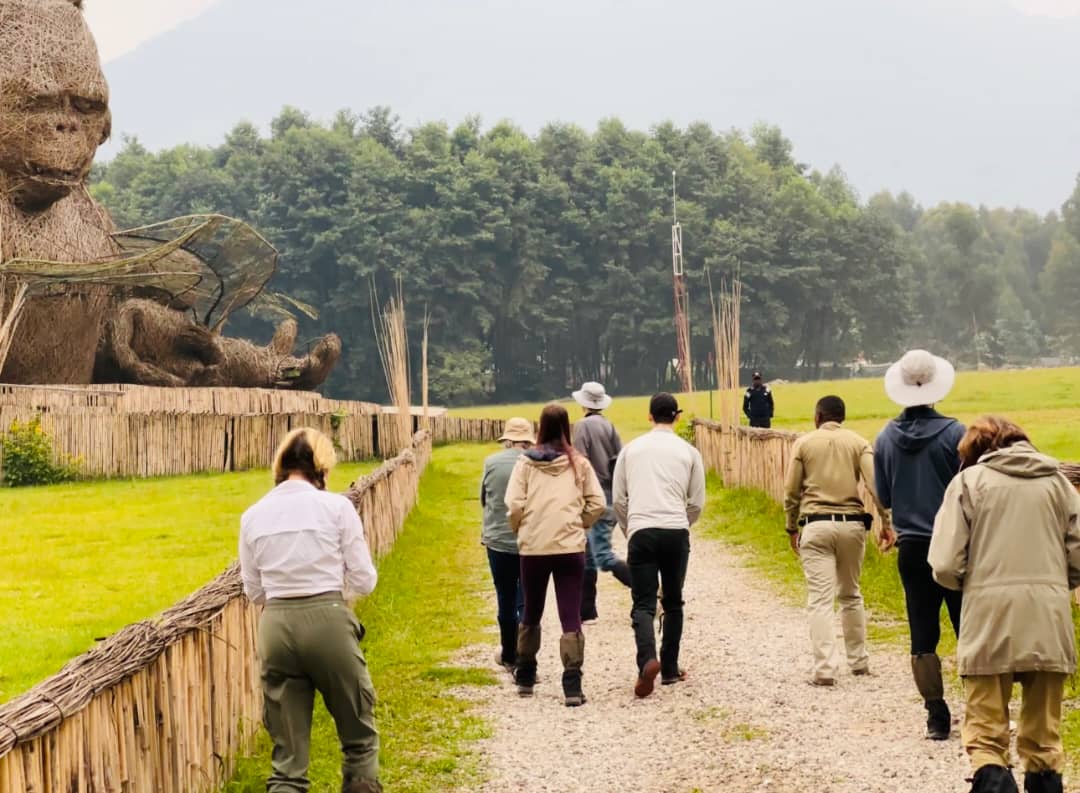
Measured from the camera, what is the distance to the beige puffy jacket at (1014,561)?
212 inches

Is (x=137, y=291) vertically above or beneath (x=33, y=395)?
above

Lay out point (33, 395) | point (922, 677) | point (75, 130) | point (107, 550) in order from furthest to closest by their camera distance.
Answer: point (75, 130) < point (33, 395) < point (107, 550) < point (922, 677)

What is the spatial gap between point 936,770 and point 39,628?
654 cm

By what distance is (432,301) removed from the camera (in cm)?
6081

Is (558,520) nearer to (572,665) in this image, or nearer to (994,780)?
(572,665)

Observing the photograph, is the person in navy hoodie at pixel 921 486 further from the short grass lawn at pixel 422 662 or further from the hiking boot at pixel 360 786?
the hiking boot at pixel 360 786

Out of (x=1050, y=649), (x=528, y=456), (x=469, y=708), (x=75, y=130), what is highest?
(x=75, y=130)

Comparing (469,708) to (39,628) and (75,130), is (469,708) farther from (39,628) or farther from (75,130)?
(75,130)

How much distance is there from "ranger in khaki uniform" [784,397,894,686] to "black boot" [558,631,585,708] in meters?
1.29

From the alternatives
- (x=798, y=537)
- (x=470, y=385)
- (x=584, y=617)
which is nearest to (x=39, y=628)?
(x=584, y=617)

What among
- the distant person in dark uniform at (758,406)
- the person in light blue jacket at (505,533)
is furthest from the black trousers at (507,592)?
the distant person in dark uniform at (758,406)

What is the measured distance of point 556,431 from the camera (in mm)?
8117

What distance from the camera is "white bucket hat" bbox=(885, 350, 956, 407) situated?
23.3ft

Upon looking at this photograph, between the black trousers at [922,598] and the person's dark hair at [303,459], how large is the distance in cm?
281
